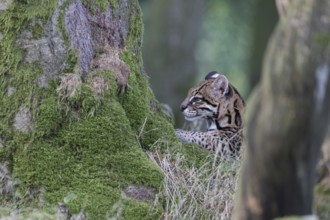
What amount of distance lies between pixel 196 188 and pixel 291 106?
7.64 feet

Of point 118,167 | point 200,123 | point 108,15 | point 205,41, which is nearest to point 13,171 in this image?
point 118,167

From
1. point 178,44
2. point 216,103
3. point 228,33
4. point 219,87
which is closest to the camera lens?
point 219,87

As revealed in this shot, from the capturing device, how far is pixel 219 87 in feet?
33.0

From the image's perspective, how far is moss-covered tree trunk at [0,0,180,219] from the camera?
6.85 meters

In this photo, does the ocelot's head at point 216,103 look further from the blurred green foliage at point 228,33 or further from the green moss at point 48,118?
the blurred green foliage at point 228,33

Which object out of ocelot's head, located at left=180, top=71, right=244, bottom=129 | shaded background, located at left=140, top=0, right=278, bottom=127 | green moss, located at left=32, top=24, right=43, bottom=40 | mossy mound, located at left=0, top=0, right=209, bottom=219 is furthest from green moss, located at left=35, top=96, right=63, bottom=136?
shaded background, located at left=140, top=0, right=278, bottom=127

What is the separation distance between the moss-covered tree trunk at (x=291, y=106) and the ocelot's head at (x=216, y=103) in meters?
4.76

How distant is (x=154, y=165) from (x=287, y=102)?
2.48m

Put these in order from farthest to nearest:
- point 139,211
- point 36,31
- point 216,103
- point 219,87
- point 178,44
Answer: point 178,44, point 216,103, point 219,87, point 36,31, point 139,211

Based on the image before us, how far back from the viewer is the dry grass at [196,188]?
6922 mm

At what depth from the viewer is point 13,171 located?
692cm

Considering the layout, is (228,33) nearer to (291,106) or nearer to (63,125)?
(63,125)

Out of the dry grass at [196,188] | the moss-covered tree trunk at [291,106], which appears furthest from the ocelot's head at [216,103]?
the moss-covered tree trunk at [291,106]

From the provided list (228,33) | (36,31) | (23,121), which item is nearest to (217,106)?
(36,31)
